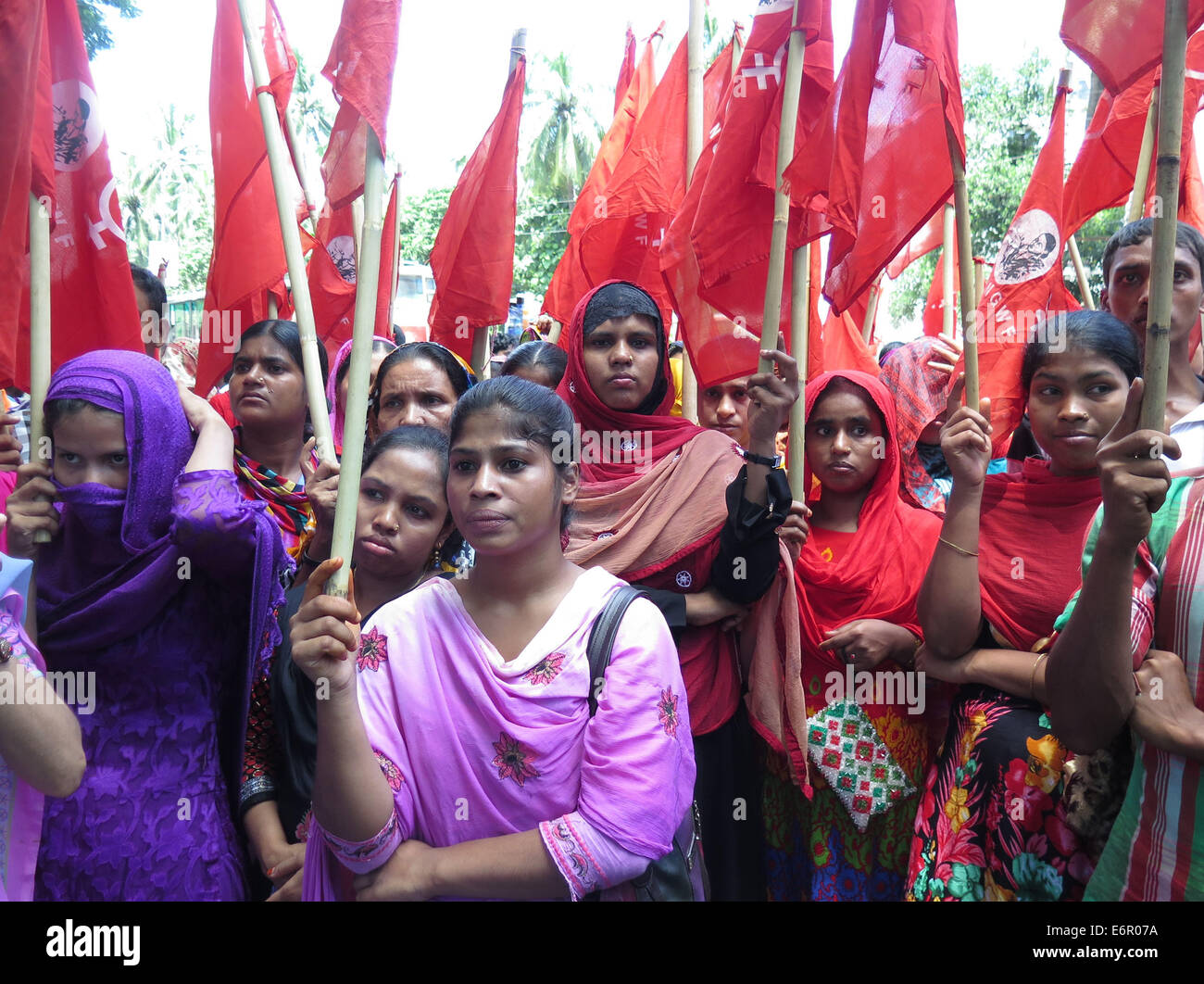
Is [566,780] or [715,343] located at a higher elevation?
[715,343]

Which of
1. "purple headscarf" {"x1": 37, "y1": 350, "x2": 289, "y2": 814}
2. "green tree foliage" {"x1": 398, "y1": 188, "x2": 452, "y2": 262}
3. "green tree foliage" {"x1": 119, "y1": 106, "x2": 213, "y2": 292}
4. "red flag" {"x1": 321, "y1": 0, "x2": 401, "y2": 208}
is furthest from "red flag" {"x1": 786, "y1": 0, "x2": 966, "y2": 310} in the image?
"green tree foliage" {"x1": 119, "y1": 106, "x2": 213, "y2": 292}

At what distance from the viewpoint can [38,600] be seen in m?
1.95

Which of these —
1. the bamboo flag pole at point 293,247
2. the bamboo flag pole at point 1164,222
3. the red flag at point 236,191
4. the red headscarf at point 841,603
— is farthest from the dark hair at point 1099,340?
the red flag at point 236,191

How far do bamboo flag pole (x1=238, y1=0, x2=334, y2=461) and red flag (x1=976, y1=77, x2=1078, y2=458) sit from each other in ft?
8.07

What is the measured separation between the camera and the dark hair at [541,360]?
3.63m

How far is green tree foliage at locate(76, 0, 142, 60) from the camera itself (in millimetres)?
12080

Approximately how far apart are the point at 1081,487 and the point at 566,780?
1.51 m

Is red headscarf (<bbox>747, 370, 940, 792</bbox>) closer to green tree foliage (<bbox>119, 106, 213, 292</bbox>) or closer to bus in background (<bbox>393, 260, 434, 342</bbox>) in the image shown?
bus in background (<bbox>393, 260, 434, 342</bbox>)

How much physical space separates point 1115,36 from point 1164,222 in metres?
1.04

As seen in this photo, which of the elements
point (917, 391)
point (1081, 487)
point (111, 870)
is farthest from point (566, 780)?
point (917, 391)

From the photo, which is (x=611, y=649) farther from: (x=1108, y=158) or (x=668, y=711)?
(x=1108, y=158)

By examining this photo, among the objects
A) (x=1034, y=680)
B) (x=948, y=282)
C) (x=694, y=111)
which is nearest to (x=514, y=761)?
(x=1034, y=680)

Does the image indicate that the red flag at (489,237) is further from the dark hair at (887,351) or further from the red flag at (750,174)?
the dark hair at (887,351)
